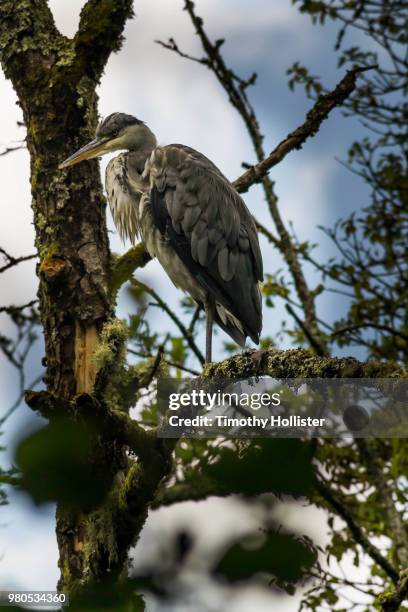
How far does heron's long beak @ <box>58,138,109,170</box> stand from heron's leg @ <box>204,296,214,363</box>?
2.92ft

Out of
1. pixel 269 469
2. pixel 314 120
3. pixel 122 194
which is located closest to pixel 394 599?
pixel 269 469

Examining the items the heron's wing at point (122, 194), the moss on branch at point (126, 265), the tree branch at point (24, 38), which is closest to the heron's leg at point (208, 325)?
the moss on branch at point (126, 265)

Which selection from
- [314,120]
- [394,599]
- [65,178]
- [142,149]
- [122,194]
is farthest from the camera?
[142,149]

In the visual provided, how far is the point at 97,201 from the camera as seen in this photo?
3.24 metres

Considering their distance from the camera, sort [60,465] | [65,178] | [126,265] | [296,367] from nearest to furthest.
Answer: [60,465]
[296,367]
[65,178]
[126,265]

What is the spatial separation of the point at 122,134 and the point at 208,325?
1.18 metres

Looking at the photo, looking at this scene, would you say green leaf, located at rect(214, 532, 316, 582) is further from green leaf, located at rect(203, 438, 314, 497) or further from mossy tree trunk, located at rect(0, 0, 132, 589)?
mossy tree trunk, located at rect(0, 0, 132, 589)

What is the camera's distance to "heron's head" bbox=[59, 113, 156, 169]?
376 centimetres

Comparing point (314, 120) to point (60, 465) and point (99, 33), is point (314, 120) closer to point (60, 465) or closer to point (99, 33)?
point (99, 33)

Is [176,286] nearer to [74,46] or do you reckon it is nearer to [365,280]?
[74,46]

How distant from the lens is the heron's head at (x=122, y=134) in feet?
12.3

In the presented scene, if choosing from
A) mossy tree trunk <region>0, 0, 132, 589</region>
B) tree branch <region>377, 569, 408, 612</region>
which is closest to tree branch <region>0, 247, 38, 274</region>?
mossy tree trunk <region>0, 0, 132, 589</region>

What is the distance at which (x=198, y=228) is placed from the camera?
3.73m

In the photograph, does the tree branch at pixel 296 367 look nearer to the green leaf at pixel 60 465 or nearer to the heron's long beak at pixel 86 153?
the heron's long beak at pixel 86 153
